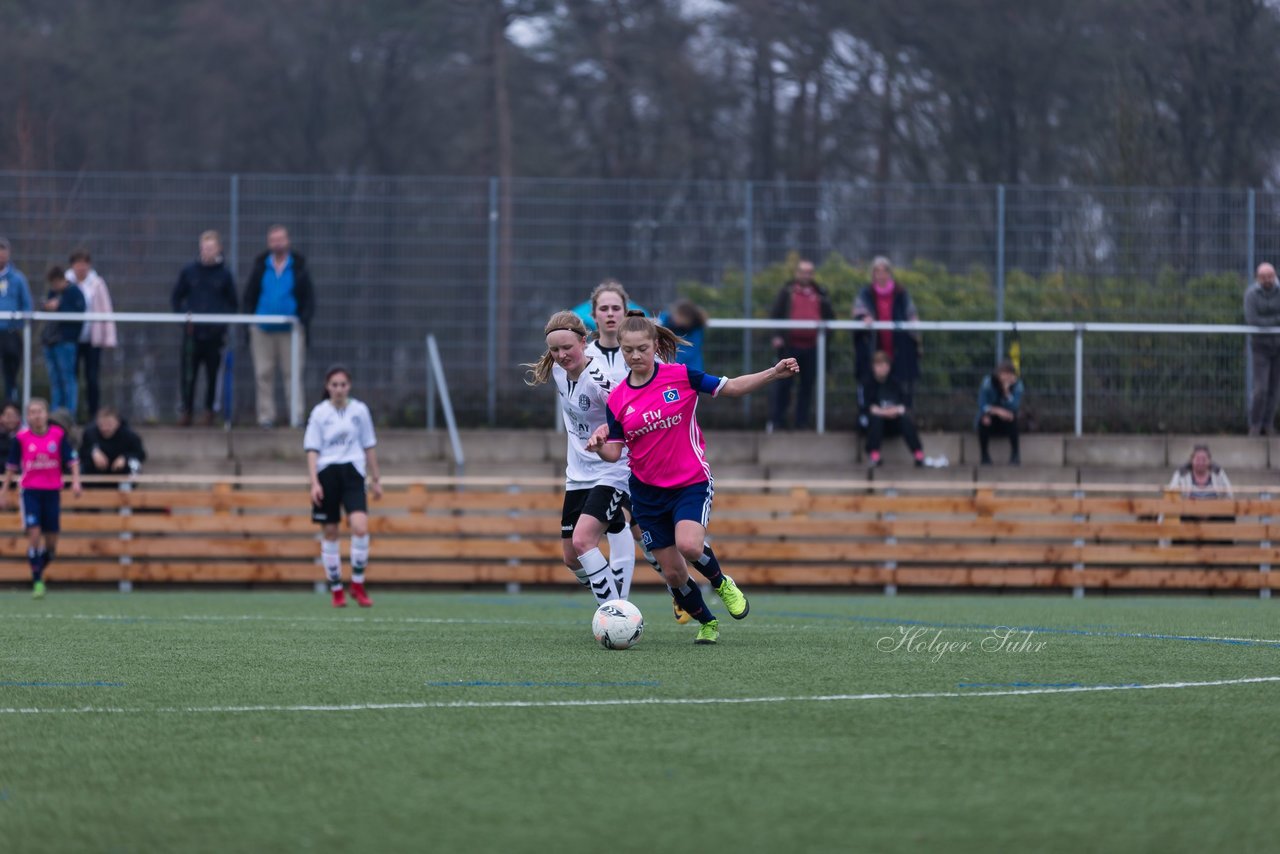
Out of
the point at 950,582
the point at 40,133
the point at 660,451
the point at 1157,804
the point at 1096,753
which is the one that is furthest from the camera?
the point at 40,133

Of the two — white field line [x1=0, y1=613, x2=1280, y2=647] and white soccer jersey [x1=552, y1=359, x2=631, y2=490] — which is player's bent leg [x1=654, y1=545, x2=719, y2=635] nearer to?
white soccer jersey [x1=552, y1=359, x2=631, y2=490]

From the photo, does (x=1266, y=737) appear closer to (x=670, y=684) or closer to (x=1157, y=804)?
(x=1157, y=804)

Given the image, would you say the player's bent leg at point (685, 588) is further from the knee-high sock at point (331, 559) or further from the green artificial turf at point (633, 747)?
the knee-high sock at point (331, 559)

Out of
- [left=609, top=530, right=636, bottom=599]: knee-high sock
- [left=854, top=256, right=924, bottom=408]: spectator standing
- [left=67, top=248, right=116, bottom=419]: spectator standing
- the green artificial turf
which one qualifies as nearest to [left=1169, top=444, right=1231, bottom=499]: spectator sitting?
[left=854, top=256, right=924, bottom=408]: spectator standing

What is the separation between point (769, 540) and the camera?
17.2m

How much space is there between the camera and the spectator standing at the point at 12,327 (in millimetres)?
17547

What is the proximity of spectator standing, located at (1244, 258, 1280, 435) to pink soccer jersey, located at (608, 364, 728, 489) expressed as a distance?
35.6 feet

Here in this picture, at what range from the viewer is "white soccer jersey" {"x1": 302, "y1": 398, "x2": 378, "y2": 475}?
41.9 feet

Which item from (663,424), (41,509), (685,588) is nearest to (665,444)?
(663,424)

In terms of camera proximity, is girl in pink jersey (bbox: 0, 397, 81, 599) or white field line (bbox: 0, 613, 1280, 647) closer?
white field line (bbox: 0, 613, 1280, 647)

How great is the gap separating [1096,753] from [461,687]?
269cm

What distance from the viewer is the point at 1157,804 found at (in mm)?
4473

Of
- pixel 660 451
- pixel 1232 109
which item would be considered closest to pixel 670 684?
pixel 660 451

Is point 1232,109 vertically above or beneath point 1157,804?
above
